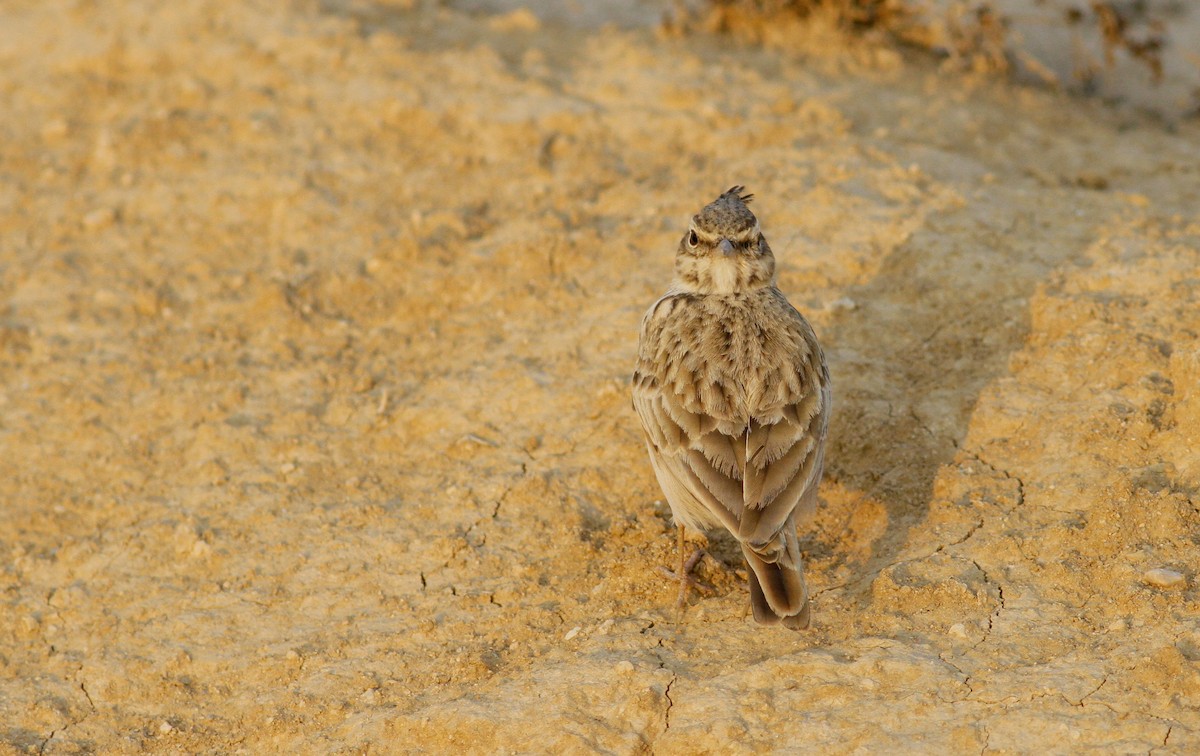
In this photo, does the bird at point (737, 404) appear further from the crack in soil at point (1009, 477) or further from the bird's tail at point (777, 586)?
the crack in soil at point (1009, 477)

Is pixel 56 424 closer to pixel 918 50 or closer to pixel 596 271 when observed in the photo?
pixel 596 271

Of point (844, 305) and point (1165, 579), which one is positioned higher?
point (844, 305)

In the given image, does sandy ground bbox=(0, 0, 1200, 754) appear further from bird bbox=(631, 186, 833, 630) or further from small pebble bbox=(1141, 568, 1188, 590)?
bird bbox=(631, 186, 833, 630)

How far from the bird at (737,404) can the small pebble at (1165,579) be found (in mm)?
1234

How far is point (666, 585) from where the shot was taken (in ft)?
16.9

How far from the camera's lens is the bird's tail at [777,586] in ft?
14.7

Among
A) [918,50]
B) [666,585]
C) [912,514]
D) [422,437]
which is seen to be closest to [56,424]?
[422,437]

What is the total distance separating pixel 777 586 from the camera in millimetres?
4523

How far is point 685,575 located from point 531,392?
4.99 feet

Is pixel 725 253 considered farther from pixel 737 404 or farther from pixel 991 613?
pixel 991 613

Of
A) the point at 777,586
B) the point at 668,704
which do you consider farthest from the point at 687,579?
the point at 668,704

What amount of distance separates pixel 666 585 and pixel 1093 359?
7.33 ft

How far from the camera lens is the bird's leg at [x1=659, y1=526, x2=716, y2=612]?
5016mm

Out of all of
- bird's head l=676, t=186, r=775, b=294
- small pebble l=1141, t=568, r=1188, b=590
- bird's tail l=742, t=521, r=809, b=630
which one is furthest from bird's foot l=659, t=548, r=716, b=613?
small pebble l=1141, t=568, r=1188, b=590
